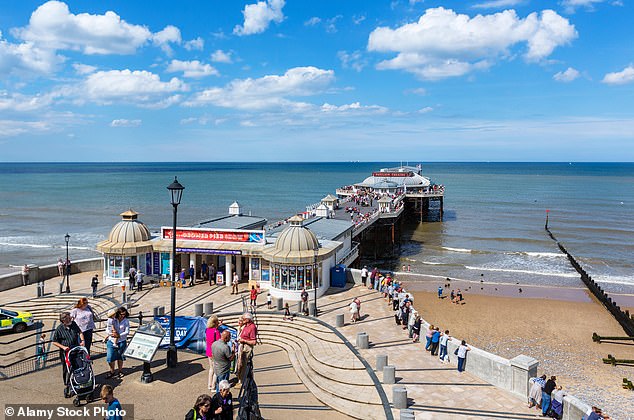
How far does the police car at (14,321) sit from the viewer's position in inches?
652

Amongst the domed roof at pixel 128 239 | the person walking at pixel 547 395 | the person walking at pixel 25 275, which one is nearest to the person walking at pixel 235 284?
the domed roof at pixel 128 239

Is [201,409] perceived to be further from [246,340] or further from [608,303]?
[608,303]

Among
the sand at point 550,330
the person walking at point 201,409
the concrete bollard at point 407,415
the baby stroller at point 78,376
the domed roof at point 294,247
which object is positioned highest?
the domed roof at point 294,247

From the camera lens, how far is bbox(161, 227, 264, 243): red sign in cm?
2379

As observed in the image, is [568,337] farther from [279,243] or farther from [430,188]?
[430,188]

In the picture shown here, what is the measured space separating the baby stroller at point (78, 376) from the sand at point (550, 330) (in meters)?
15.5

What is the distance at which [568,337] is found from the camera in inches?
912

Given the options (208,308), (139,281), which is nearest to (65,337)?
(208,308)

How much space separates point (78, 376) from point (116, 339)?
1372 millimetres

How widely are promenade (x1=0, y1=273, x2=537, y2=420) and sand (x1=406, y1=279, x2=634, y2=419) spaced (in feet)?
20.5

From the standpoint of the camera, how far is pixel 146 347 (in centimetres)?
1159

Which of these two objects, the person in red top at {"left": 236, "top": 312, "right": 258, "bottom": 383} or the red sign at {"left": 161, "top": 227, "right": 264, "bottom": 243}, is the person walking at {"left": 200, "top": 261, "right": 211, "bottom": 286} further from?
the person in red top at {"left": 236, "top": 312, "right": 258, "bottom": 383}

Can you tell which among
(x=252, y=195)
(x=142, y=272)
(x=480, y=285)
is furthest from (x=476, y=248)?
(x=252, y=195)

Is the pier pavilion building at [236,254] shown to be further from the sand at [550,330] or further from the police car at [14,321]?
the sand at [550,330]
